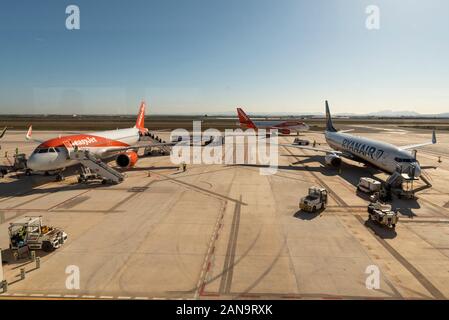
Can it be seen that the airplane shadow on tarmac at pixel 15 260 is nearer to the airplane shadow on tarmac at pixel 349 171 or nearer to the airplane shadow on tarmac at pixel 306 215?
the airplane shadow on tarmac at pixel 306 215

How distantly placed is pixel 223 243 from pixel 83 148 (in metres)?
25.8

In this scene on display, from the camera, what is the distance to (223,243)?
57.5 ft

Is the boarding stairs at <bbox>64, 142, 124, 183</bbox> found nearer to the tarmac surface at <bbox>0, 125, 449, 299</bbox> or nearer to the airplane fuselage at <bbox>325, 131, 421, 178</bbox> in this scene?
the tarmac surface at <bbox>0, 125, 449, 299</bbox>

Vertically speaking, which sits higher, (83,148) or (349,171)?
(83,148)

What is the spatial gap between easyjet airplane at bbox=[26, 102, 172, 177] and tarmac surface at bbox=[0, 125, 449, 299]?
8.61 feet

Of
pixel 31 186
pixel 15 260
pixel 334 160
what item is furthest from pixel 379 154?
pixel 31 186

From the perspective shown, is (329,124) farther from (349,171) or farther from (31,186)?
(31,186)

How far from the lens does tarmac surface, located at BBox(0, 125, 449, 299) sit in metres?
13.1

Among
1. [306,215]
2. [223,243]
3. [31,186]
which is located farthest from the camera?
[31,186]

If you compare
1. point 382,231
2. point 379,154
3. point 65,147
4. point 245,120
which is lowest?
point 382,231

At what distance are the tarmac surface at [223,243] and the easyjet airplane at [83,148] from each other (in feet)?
8.61
